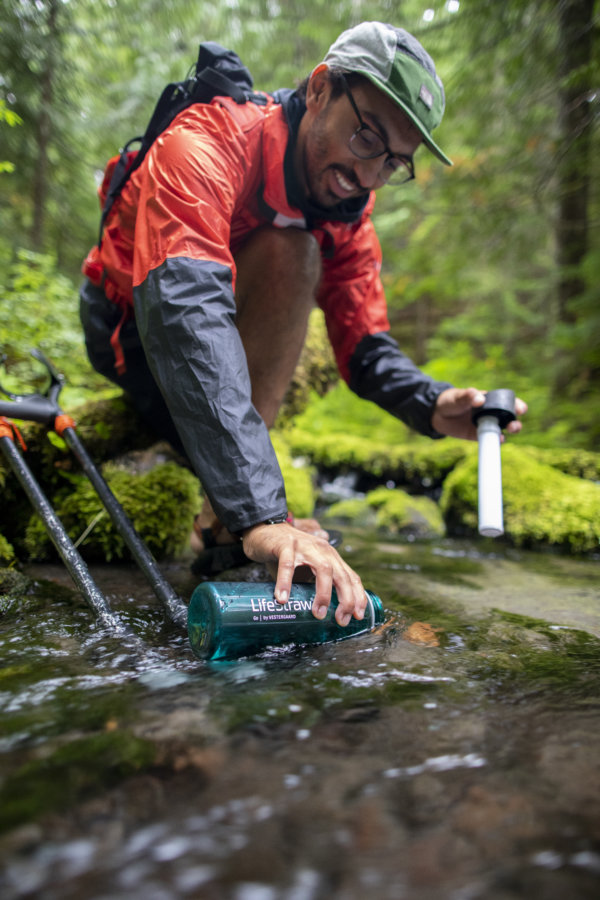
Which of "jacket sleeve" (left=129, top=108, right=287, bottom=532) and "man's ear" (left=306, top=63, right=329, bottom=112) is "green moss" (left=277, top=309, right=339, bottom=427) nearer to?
"man's ear" (left=306, top=63, right=329, bottom=112)

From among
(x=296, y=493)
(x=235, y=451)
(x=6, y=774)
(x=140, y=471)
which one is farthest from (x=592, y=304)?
(x=6, y=774)

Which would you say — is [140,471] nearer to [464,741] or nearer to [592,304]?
[464,741]

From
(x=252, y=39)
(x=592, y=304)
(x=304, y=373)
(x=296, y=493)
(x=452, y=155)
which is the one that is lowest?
(x=296, y=493)

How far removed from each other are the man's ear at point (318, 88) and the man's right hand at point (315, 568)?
Answer: 5.62 feet

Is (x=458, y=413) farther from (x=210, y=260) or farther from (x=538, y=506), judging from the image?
(x=538, y=506)

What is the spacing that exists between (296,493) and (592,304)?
439cm

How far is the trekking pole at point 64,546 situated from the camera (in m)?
1.70

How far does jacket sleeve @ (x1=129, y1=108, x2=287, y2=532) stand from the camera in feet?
5.38

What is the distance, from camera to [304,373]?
15.1 ft

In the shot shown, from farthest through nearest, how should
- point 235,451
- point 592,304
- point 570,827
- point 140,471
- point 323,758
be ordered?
point 592,304
point 140,471
point 235,451
point 323,758
point 570,827

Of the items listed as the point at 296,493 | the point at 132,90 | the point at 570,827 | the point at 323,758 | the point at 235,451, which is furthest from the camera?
the point at 132,90

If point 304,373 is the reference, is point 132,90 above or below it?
above

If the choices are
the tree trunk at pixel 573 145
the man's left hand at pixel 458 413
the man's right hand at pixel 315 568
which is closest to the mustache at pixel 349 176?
the man's left hand at pixel 458 413

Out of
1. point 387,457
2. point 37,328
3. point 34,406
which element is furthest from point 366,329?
point 387,457
